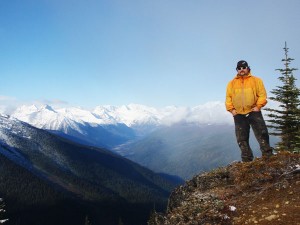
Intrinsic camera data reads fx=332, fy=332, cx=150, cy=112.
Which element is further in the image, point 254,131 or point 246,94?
point 254,131

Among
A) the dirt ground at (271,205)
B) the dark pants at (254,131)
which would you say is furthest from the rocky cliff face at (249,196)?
the dark pants at (254,131)

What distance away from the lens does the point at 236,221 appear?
10.3 metres

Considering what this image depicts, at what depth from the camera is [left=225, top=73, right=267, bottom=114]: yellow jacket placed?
14938 millimetres

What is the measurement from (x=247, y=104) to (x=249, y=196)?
511 cm

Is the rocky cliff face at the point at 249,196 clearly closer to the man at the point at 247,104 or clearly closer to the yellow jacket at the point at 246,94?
the man at the point at 247,104

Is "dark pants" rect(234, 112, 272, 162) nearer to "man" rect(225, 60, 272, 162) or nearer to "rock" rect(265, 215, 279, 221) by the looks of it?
"man" rect(225, 60, 272, 162)

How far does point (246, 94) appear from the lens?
15164 mm

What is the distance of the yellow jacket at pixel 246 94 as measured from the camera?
49.0 ft

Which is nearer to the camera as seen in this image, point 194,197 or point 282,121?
point 194,197

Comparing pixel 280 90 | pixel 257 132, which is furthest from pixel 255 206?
pixel 280 90

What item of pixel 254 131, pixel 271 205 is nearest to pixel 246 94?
pixel 254 131

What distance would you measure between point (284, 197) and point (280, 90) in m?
18.5

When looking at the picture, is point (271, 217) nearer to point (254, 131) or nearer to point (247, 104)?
point (254, 131)

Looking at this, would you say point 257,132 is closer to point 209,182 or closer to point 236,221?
point 209,182
